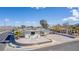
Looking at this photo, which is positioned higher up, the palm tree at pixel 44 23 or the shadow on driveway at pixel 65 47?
the palm tree at pixel 44 23

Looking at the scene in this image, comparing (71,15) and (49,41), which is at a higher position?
(71,15)

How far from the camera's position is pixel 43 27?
46.1 inches

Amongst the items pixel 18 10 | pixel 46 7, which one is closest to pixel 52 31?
pixel 46 7

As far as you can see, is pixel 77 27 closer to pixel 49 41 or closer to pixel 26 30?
pixel 49 41

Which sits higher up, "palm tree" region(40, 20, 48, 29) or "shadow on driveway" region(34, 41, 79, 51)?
"palm tree" region(40, 20, 48, 29)

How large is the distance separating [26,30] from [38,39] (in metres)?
0.11

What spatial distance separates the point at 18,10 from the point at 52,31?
287 millimetres

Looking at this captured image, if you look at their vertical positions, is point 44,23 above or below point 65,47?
above

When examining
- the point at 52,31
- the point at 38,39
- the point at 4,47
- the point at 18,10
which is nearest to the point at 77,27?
the point at 52,31

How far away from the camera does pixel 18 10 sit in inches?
44.9

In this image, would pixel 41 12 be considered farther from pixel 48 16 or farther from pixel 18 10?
pixel 18 10

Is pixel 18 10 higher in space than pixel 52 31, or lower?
higher
